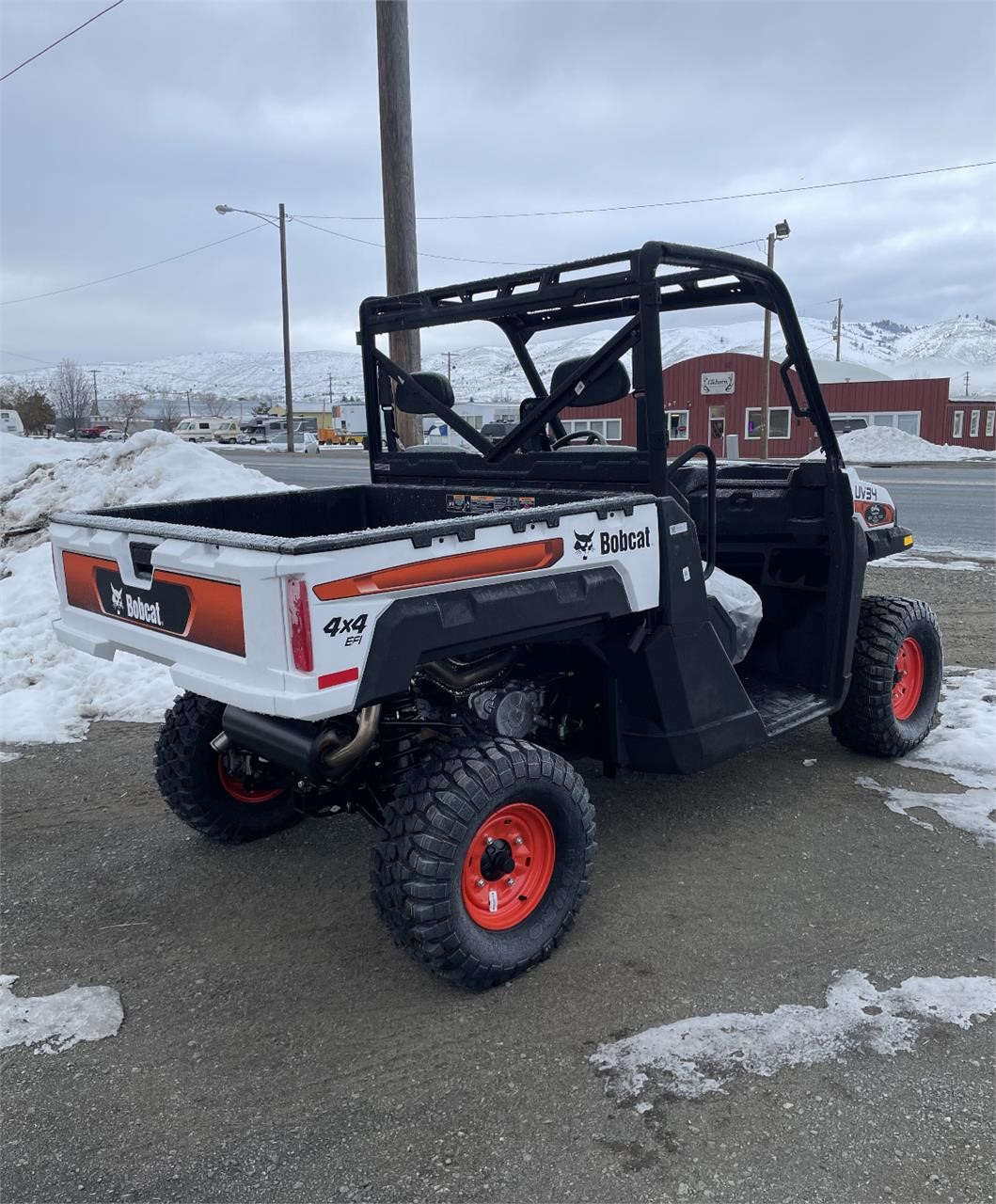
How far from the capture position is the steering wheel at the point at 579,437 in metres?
4.77

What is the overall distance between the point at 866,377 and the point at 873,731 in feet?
179

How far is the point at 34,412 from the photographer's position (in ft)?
157

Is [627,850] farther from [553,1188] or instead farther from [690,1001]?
[553,1188]

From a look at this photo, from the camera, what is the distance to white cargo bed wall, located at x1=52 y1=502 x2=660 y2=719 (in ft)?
8.37

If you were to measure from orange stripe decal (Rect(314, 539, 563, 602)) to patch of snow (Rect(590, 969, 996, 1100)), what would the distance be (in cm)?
139

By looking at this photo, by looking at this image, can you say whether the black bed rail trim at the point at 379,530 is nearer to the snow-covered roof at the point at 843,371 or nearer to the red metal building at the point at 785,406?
the red metal building at the point at 785,406

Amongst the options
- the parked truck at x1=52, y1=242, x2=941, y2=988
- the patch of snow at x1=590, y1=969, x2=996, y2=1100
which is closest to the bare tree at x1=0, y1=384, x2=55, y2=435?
the parked truck at x1=52, y1=242, x2=941, y2=988

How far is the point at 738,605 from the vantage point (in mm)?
3988

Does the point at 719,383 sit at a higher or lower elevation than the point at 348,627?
higher

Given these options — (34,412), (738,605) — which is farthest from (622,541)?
(34,412)

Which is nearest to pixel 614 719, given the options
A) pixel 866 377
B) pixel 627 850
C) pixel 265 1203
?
pixel 627 850

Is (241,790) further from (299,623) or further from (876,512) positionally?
(876,512)

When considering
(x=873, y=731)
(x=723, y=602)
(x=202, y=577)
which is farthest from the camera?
(x=873, y=731)

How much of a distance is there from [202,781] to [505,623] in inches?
67.7
